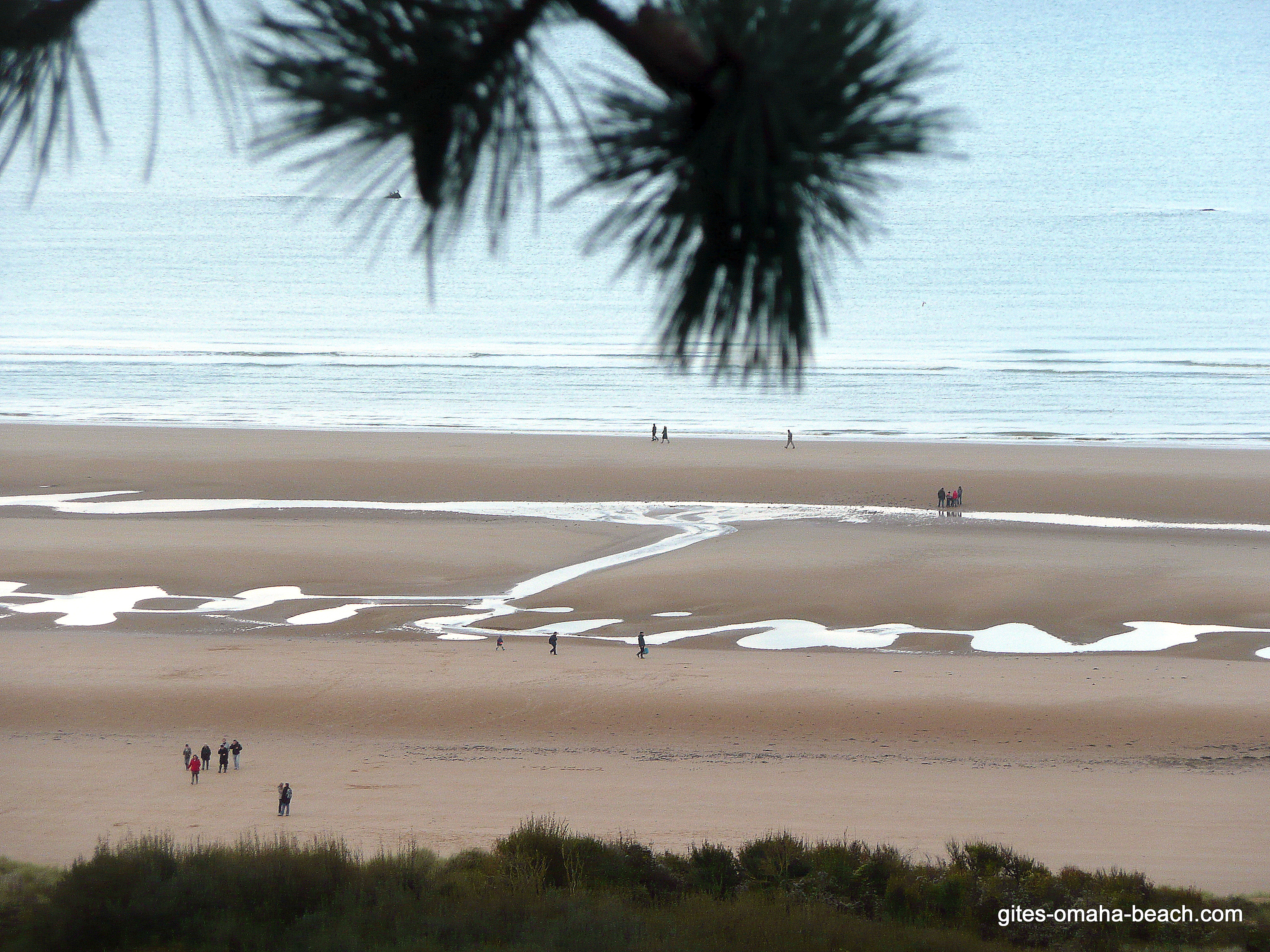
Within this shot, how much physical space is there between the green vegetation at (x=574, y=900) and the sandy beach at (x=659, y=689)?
2.11 metres

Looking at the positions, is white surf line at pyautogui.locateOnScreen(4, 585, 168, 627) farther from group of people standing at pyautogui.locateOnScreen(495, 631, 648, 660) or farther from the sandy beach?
group of people standing at pyautogui.locateOnScreen(495, 631, 648, 660)

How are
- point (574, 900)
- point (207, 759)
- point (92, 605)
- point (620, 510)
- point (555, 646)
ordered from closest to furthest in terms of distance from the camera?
1. point (574, 900)
2. point (207, 759)
3. point (555, 646)
4. point (92, 605)
5. point (620, 510)

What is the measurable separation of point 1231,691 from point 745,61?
17135 mm

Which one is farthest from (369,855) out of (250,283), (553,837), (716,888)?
(250,283)

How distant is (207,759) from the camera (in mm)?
13773

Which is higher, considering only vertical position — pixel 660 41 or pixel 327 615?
pixel 660 41

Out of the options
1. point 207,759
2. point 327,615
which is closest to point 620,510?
point 327,615

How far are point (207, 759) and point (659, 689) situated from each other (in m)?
6.02

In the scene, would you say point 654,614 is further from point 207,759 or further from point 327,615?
point 207,759

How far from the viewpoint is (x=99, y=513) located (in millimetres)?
28859

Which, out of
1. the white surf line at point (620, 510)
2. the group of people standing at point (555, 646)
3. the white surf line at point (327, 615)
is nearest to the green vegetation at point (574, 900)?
the group of people standing at point (555, 646)

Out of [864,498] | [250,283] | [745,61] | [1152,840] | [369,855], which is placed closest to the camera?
[745,61]

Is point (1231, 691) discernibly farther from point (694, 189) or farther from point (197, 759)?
point (694, 189)

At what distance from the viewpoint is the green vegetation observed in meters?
6.79
